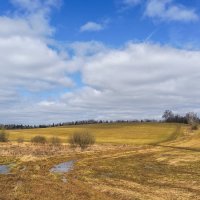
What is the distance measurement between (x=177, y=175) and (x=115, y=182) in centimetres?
990

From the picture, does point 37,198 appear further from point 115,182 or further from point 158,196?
point 115,182

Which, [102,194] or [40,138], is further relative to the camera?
[40,138]

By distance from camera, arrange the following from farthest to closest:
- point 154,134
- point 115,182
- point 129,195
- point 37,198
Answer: point 154,134 → point 115,182 → point 129,195 → point 37,198

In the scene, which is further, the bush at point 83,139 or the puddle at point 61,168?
the bush at point 83,139

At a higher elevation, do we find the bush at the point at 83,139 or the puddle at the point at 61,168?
the bush at the point at 83,139

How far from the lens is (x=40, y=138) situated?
122500mm

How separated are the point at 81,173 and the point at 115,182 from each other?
901cm

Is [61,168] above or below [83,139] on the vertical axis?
below

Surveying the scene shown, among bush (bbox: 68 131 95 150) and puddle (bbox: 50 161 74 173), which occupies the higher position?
bush (bbox: 68 131 95 150)

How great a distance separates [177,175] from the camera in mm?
44375

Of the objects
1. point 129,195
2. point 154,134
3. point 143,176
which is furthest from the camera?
point 154,134

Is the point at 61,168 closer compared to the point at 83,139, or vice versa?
the point at 61,168

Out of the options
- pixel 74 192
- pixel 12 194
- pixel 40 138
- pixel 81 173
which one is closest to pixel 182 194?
pixel 74 192

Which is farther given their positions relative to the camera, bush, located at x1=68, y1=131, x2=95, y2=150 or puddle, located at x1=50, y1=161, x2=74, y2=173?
bush, located at x1=68, y1=131, x2=95, y2=150
